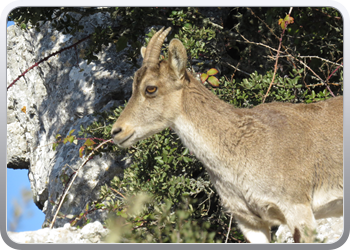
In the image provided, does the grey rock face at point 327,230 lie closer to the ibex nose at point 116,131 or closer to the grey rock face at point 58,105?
the ibex nose at point 116,131

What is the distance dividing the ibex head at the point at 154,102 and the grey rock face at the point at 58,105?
3945mm

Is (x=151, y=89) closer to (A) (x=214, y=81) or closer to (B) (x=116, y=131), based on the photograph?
(B) (x=116, y=131)

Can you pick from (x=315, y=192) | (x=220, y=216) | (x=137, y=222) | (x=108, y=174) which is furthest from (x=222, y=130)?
(x=108, y=174)

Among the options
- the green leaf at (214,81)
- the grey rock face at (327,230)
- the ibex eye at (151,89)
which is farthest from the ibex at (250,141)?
the green leaf at (214,81)

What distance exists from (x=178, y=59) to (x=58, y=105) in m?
6.79

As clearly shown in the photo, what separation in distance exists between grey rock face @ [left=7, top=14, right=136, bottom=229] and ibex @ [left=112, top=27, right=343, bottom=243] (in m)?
4.09

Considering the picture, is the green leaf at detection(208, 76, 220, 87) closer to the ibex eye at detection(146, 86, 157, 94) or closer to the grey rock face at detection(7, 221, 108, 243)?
the ibex eye at detection(146, 86, 157, 94)

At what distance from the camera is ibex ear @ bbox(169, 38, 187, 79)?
5.14 meters

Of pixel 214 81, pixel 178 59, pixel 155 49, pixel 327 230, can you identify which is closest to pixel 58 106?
pixel 214 81

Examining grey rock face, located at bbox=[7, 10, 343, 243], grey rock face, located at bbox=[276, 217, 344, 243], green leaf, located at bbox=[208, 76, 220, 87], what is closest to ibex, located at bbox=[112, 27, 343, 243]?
grey rock face, located at bbox=[276, 217, 344, 243]

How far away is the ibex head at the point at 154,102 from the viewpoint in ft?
17.5

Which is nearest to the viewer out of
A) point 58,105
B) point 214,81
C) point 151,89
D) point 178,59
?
point 178,59

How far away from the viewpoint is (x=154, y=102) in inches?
211

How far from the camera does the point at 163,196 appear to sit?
6898 mm
